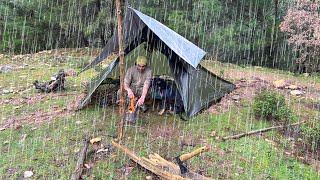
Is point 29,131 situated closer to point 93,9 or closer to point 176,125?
point 176,125

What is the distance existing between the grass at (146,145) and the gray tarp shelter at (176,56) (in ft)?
1.24

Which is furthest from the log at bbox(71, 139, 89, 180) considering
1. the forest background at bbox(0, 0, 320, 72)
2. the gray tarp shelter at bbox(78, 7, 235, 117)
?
the forest background at bbox(0, 0, 320, 72)

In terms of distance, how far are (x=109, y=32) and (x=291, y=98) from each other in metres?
7.91

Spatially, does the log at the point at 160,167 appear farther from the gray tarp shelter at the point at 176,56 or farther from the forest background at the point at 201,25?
the forest background at the point at 201,25

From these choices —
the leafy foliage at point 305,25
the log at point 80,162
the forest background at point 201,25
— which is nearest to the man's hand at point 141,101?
the log at point 80,162

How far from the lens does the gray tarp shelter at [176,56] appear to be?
19.6 feet

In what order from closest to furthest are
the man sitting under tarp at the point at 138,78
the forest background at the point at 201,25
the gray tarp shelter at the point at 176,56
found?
the gray tarp shelter at the point at 176,56 → the man sitting under tarp at the point at 138,78 → the forest background at the point at 201,25

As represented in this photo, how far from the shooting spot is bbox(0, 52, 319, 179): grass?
15.7 feet

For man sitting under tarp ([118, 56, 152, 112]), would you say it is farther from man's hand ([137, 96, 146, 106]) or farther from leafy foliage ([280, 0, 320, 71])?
leafy foliage ([280, 0, 320, 71])

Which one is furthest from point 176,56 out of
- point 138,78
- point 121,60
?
point 121,60

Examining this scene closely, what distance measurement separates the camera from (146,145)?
5371mm

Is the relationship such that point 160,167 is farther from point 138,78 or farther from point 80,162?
point 138,78

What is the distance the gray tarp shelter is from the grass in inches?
14.8

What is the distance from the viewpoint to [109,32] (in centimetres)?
1377
